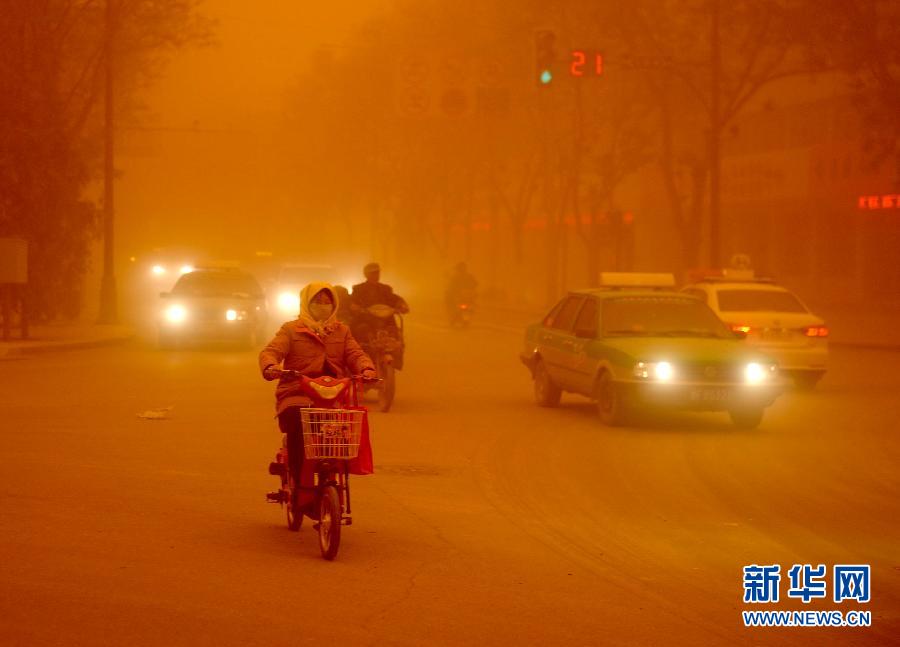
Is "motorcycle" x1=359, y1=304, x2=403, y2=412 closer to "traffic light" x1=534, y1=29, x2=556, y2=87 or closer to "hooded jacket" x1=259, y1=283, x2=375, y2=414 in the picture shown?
"hooded jacket" x1=259, y1=283, x2=375, y2=414

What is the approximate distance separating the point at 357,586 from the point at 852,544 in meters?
3.53

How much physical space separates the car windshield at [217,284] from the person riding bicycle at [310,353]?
72.4 feet

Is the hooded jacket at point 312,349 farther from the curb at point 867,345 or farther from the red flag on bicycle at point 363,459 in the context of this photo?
the curb at point 867,345

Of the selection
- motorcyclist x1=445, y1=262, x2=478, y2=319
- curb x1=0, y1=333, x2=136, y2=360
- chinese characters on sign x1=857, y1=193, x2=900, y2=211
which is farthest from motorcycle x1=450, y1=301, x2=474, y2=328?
chinese characters on sign x1=857, y1=193, x2=900, y2=211

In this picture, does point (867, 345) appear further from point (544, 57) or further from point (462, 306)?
point (462, 306)

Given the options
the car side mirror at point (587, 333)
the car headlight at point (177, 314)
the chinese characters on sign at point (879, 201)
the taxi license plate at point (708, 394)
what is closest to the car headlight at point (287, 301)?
the car headlight at point (177, 314)

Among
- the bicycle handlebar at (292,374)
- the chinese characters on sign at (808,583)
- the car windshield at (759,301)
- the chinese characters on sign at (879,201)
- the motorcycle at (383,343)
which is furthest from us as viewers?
the chinese characters on sign at (879,201)

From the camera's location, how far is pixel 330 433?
914 cm

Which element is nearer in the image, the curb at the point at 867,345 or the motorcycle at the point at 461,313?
the curb at the point at 867,345

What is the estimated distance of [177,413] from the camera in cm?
1825

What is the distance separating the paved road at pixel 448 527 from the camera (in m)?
7.70

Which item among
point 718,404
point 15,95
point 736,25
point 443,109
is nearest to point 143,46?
point 15,95

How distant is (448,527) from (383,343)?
339 inches

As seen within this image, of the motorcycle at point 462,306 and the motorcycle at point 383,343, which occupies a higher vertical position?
the motorcycle at point 462,306
